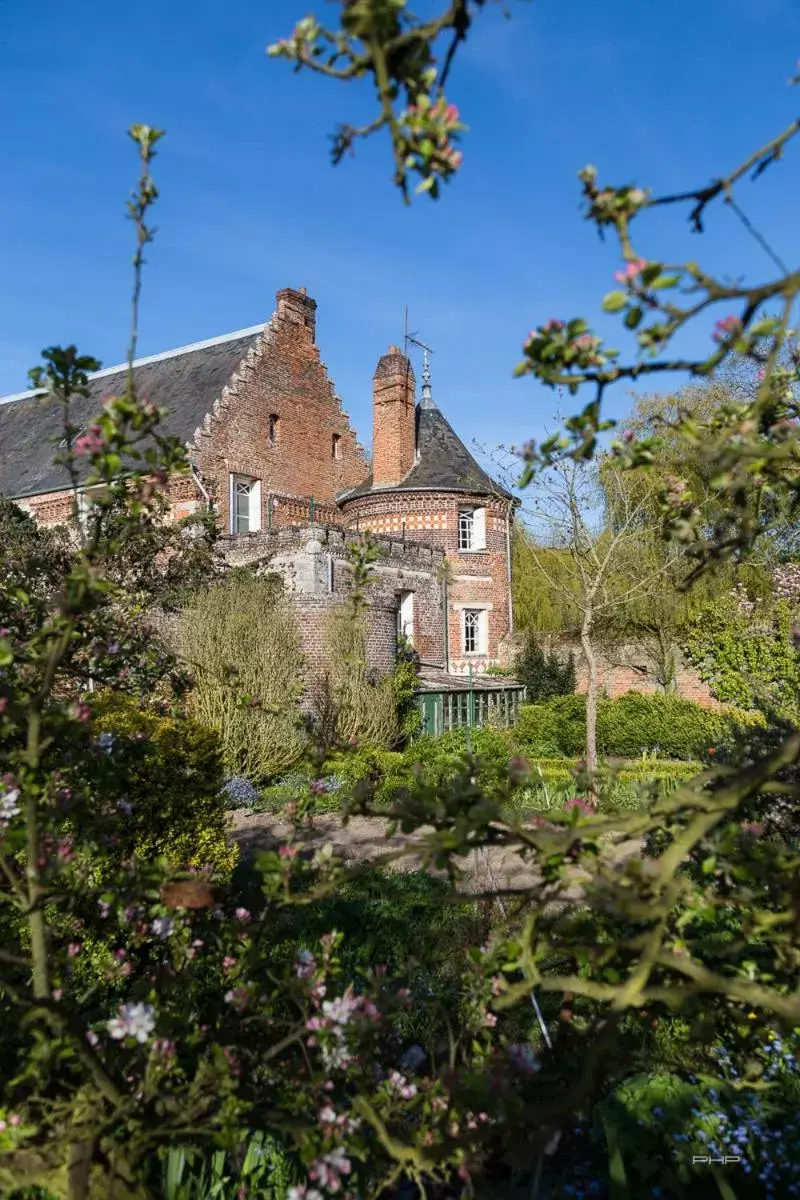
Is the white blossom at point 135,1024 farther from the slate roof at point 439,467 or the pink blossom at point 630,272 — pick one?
the slate roof at point 439,467

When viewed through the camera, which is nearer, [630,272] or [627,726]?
[630,272]

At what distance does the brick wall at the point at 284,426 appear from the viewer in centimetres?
2116

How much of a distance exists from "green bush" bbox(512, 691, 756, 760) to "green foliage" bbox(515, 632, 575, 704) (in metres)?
2.63

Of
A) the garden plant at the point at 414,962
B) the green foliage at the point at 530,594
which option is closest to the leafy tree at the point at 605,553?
the green foliage at the point at 530,594

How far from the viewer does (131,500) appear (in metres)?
2.37

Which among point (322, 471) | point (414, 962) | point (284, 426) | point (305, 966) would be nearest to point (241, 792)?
point (414, 962)

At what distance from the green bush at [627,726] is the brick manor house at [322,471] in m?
1.92

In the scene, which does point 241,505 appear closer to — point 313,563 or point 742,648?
point 313,563

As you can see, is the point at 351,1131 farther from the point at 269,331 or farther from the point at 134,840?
the point at 269,331

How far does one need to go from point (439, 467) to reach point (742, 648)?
9.91m

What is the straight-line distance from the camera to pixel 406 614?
2167 cm

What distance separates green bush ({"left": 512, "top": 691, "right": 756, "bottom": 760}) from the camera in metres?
16.8

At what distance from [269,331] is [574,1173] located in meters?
22.0

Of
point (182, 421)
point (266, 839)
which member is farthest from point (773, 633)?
point (182, 421)
